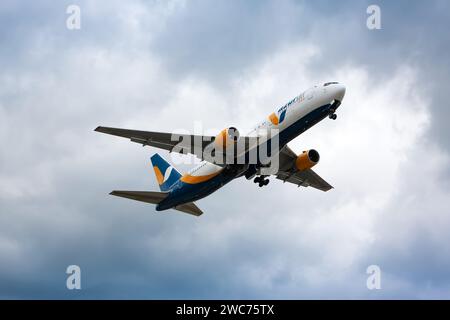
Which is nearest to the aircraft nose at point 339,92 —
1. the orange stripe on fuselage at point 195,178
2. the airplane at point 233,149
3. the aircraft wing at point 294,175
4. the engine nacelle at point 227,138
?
the airplane at point 233,149

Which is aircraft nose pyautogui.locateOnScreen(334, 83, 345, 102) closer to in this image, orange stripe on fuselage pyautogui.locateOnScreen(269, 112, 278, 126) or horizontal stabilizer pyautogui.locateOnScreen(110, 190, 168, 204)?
orange stripe on fuselage pyautogui.locateOnScreen(269, 112, 278, 126)

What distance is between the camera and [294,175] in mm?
61938

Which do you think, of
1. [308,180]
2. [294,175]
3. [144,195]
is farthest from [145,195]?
[308,180]

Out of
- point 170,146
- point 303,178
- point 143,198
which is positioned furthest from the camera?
point 303,178

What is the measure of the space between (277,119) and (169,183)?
14591 millimetres

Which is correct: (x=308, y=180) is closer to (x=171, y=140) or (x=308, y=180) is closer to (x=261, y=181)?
(x=261, y=181)

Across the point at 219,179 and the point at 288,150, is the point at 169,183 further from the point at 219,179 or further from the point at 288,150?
the point at 288,150

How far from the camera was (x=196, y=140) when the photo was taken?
52.1m

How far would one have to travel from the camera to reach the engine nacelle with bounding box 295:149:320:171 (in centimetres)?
5634

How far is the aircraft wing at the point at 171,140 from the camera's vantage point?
164 feet

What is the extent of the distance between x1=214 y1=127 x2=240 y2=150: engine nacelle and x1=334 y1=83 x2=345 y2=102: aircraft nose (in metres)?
8.33

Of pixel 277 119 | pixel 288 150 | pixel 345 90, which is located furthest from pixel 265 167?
pixel 345 90

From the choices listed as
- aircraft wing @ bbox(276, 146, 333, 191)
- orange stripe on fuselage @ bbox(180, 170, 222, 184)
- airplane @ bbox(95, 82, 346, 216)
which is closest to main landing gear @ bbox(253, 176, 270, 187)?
airplane @ bbox(95, 82, 346, 216)

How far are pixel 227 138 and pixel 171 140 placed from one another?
495cm
